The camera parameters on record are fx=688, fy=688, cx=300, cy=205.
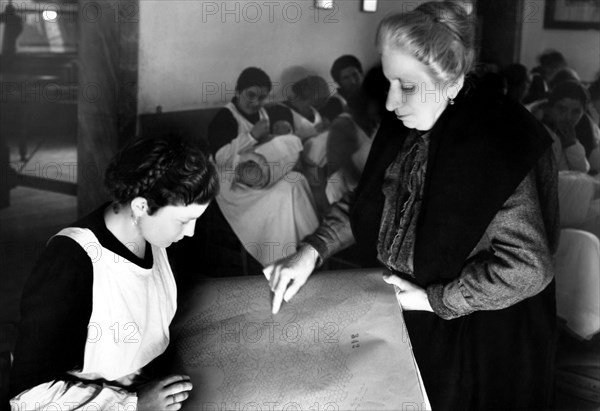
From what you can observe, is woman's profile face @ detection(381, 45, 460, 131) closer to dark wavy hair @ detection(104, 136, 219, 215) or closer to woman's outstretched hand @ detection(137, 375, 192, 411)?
dark wavy hair @ detection(104, 136, 219, 215)

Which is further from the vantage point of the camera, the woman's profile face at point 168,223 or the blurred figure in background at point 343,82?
the blurred figure in background at point 343,82

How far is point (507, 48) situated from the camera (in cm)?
282

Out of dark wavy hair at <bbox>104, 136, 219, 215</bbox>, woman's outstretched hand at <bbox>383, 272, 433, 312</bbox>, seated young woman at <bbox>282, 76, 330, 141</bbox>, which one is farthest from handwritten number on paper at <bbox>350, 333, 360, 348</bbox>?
seated young woman at <bbox>282, 76, 330, 141</bbox>

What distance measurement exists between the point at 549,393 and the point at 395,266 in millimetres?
898

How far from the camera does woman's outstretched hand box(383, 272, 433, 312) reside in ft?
7.19

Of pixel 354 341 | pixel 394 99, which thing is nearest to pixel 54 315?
pixel 354 341

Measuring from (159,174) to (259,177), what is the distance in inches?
23.6

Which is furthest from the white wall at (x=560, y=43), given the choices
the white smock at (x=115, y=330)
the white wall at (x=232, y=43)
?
the white smock at (x=115, y=330)

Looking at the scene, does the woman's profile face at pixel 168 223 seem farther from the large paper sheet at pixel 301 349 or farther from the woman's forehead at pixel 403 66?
the woman's forehead at pixel 403 66

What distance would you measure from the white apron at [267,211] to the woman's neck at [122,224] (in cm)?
45

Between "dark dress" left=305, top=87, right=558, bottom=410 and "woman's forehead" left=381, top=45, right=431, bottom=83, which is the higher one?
"woman's forehead" left=381, top=45, right=431, bottom=83

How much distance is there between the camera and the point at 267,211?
A: 246 centimetres

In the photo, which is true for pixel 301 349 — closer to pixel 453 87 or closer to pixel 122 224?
pixel 122 224

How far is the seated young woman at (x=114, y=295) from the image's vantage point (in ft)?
5.83
